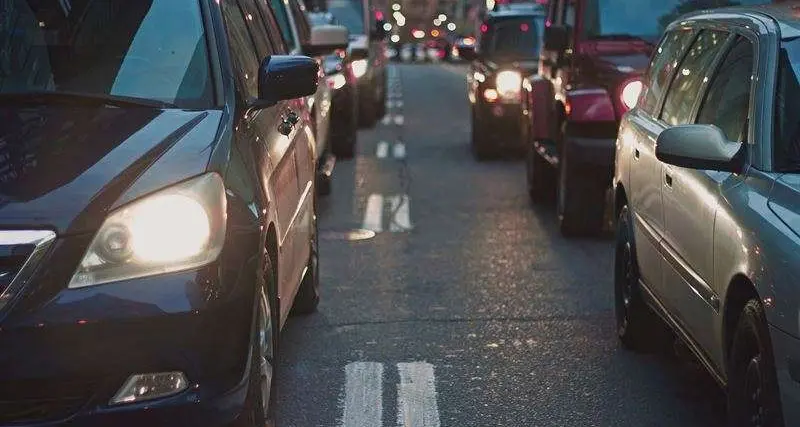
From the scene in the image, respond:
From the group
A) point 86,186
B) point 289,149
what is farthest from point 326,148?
point 86,186

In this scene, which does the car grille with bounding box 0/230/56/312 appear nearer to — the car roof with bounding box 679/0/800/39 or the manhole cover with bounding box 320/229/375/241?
the car roof with bounding box 679/0/800/39

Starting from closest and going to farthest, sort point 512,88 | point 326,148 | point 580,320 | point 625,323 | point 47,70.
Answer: point 47,70 < point 625,323 < point 580,320 < point 326,148 < point 512,88

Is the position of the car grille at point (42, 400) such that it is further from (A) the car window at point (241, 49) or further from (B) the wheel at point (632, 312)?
(B) the wheel at point (632, 312)

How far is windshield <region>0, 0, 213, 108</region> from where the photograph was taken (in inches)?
211

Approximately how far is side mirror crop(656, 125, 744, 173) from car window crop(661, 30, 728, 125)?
0.97 meters

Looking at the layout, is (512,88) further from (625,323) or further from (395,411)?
(395,411)

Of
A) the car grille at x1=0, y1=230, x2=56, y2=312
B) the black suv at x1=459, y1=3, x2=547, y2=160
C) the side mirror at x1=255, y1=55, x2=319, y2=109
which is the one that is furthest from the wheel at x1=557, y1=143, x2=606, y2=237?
the car grille at x1=0, y1=230, x2=56, y2=312

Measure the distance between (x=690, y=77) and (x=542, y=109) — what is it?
5.88 meters

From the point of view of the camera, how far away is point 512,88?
16.6 m

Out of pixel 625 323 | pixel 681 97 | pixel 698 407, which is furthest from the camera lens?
pixel 625 323

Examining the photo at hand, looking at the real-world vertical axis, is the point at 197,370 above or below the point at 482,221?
above

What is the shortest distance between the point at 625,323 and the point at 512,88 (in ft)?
31.9

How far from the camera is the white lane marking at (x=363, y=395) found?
5.84 meters

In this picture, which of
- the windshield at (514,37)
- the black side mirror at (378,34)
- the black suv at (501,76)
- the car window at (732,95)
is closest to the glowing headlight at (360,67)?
the black side mirror at (378,34)
